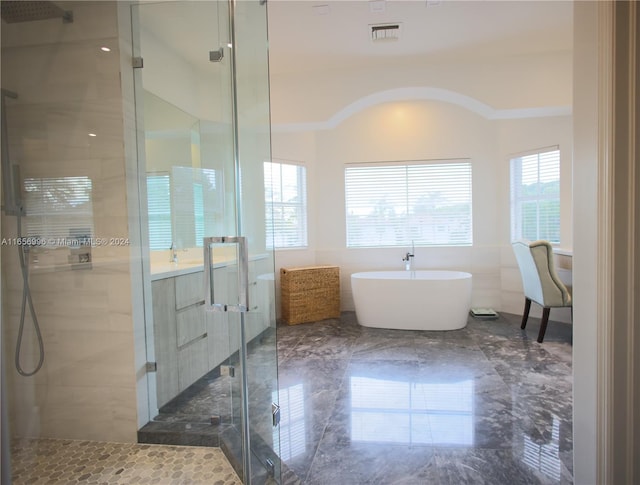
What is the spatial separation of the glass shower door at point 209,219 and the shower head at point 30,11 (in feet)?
1.17

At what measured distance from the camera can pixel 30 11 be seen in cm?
170

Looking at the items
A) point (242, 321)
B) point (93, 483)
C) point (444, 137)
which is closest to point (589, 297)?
point (242, 321)

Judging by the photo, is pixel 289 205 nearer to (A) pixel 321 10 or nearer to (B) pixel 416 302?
(B) pixel 416 302

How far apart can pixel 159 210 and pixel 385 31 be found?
2383mm

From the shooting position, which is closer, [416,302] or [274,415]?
[274,415]

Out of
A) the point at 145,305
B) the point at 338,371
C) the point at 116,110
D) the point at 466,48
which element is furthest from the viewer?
the point at 466,48

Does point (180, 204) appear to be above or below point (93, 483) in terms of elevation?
above

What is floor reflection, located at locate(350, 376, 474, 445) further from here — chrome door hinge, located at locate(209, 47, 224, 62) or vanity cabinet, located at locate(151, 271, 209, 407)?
chrome door hinge, located at locate(209, 47, 224, 62)

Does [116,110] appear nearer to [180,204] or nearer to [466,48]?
[180,204]

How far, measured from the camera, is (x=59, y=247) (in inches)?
73.4

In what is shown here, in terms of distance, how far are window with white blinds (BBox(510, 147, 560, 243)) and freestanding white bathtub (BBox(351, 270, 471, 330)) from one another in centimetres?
124

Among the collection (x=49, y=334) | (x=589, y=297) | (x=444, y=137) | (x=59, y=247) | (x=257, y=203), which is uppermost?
(x=444, y=137)

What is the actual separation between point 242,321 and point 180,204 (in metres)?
1.10

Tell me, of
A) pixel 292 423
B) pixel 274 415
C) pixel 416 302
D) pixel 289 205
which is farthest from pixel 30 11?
pixel 416 302
